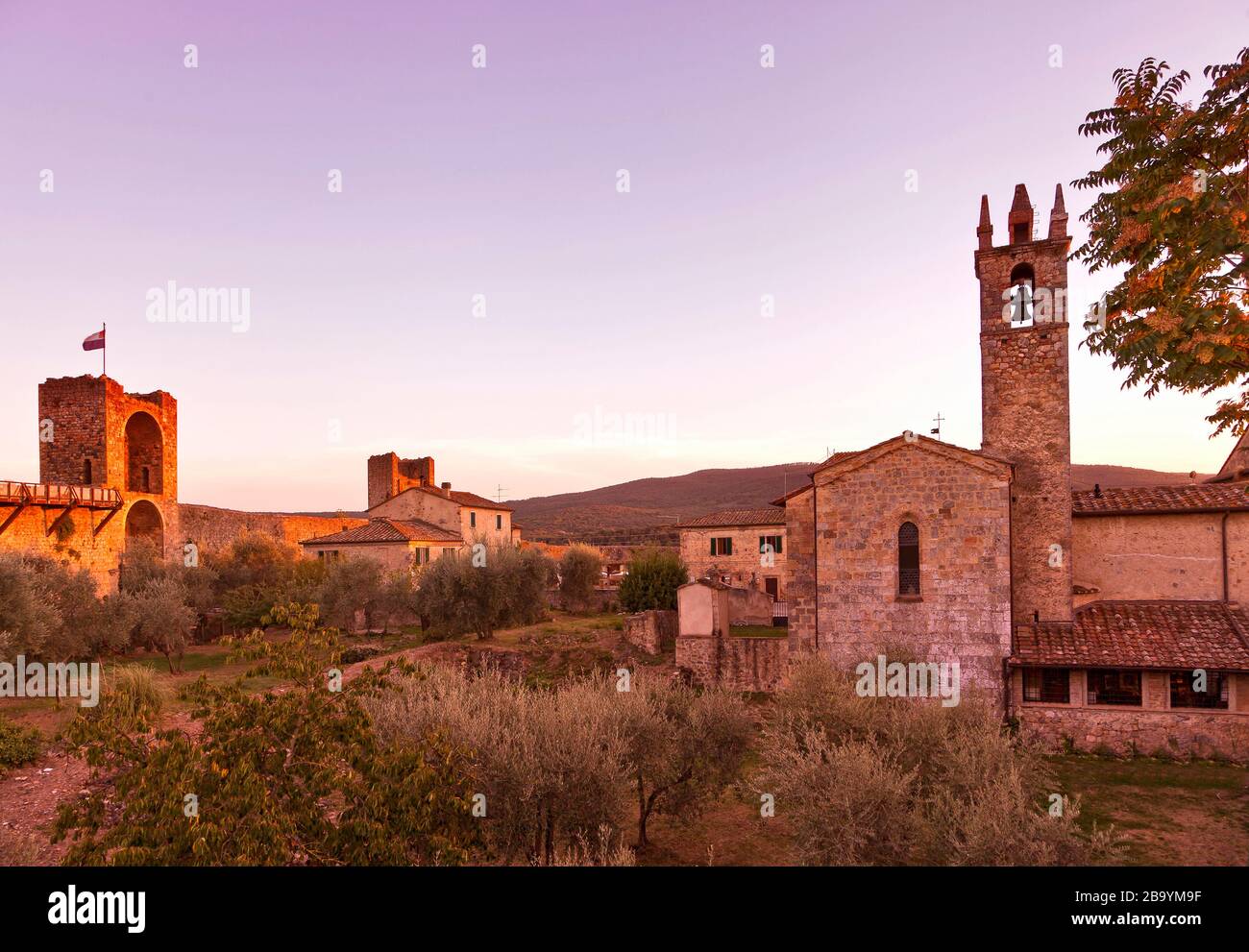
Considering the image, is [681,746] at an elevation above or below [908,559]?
below

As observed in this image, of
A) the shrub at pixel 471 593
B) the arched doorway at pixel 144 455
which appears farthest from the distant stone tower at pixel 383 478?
the shrub at pixel 471 593

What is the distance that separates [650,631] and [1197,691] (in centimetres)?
1636

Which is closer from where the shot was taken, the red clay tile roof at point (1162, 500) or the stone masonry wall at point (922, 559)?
the red clay tile roof at point (1162, 500)

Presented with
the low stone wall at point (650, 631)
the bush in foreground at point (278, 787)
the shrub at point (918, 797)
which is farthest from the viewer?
the low stone wall at point (650, 631)

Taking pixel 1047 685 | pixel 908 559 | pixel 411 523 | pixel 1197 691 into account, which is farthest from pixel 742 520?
pixel 1197 691

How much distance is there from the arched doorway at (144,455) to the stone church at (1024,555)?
33817 mm

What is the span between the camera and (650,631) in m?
25.8

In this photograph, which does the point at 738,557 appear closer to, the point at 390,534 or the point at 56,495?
the point at 390,534

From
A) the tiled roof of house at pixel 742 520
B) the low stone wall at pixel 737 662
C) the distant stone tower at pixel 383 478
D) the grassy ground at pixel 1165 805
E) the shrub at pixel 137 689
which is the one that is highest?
the distant stone tower at pixel 383 478

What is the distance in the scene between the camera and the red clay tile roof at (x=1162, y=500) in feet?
59.3

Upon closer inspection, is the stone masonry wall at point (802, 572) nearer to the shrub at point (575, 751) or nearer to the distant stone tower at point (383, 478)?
the shrub at point (575, 751)

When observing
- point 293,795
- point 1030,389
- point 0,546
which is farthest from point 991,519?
point 0,546

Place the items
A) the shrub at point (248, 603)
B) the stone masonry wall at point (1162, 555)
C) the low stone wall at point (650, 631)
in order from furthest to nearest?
1. the shrub at point (248, 603)
2. the low stone wall at point (650, 631)
3. the stone masonry wall at point (1162, 555)
